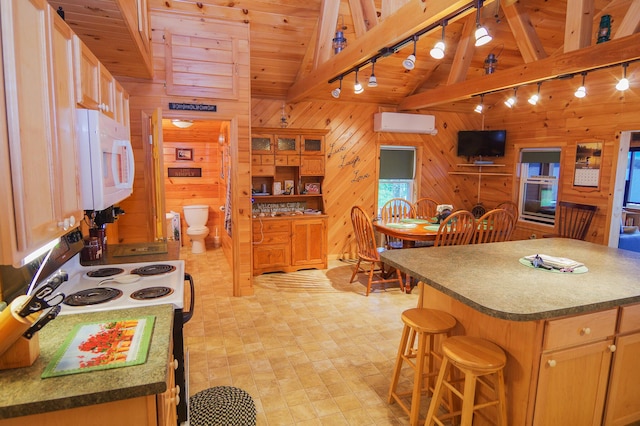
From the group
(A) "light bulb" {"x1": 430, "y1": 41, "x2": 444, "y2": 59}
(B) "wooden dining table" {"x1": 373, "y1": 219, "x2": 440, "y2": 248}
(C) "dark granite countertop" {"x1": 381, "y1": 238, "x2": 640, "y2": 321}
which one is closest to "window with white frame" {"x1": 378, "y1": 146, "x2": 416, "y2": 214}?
(B) "wooden dining table" {"x1": 373, "y1": 219, "x2": 440, "y2": 248}

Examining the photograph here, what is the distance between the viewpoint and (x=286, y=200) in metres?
5.59

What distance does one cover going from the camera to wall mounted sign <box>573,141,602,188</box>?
4820mm

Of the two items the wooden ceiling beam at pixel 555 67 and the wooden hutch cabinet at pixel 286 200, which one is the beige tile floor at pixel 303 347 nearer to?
the wooden hutch cabinet at pixel 286 200

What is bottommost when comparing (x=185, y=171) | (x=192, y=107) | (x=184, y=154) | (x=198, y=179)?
(x=198, y=179)

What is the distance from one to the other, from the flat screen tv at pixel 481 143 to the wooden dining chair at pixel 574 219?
1.32 metres

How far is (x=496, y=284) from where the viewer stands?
1976 mm

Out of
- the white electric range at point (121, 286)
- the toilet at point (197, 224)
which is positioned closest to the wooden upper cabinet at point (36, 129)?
the white electric range at point (121, 286)

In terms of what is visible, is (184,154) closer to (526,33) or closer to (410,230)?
(410,230)

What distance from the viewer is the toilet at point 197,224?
20.5ft

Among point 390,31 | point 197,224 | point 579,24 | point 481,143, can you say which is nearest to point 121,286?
point 390,31

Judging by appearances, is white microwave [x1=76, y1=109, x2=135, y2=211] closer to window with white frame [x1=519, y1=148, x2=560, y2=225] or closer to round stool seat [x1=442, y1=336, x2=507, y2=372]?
round stool seat [x1=442, y1=336, x2=507, y2=372]

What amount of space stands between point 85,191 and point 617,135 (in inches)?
218

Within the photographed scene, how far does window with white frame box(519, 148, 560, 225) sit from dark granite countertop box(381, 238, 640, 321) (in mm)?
3045

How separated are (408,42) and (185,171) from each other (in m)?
4.93
